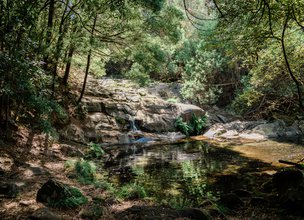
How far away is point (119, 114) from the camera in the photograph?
1812 cm

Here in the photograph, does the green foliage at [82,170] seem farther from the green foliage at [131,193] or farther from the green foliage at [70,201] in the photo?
the green foliage at [70,201]

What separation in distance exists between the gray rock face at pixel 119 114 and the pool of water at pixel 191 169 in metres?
1.95

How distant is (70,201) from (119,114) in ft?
42.8

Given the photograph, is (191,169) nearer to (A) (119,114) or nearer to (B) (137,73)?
(B) (137,73)

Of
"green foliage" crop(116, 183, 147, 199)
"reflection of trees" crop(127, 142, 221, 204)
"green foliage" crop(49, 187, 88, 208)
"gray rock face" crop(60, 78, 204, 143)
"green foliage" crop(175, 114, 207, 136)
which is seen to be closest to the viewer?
"green foliage" crop(49, 187, 88, 208)

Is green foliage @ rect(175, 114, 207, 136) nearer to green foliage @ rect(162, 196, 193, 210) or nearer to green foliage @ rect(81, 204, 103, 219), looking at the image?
green foliage @ rect(162, 196, 193, 210)

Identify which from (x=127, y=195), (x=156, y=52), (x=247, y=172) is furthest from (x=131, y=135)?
(x=127, y=195)

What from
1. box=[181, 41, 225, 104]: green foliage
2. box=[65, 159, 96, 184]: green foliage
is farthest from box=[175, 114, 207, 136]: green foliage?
box=[65, 159, 96, 184]: green foliage

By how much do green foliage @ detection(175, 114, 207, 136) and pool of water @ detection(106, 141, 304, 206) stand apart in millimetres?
5012

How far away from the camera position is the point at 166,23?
10.6 metres

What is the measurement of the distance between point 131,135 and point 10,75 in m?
11.8

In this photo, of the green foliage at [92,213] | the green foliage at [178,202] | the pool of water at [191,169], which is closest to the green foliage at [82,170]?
the pool of water at [191,169]

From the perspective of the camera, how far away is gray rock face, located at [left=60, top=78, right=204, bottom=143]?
15.2 m

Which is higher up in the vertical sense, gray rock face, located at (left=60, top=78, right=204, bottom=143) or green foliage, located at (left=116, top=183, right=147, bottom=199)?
gray rock face, located at (left=60, top=78, right=204, bottom=143)
